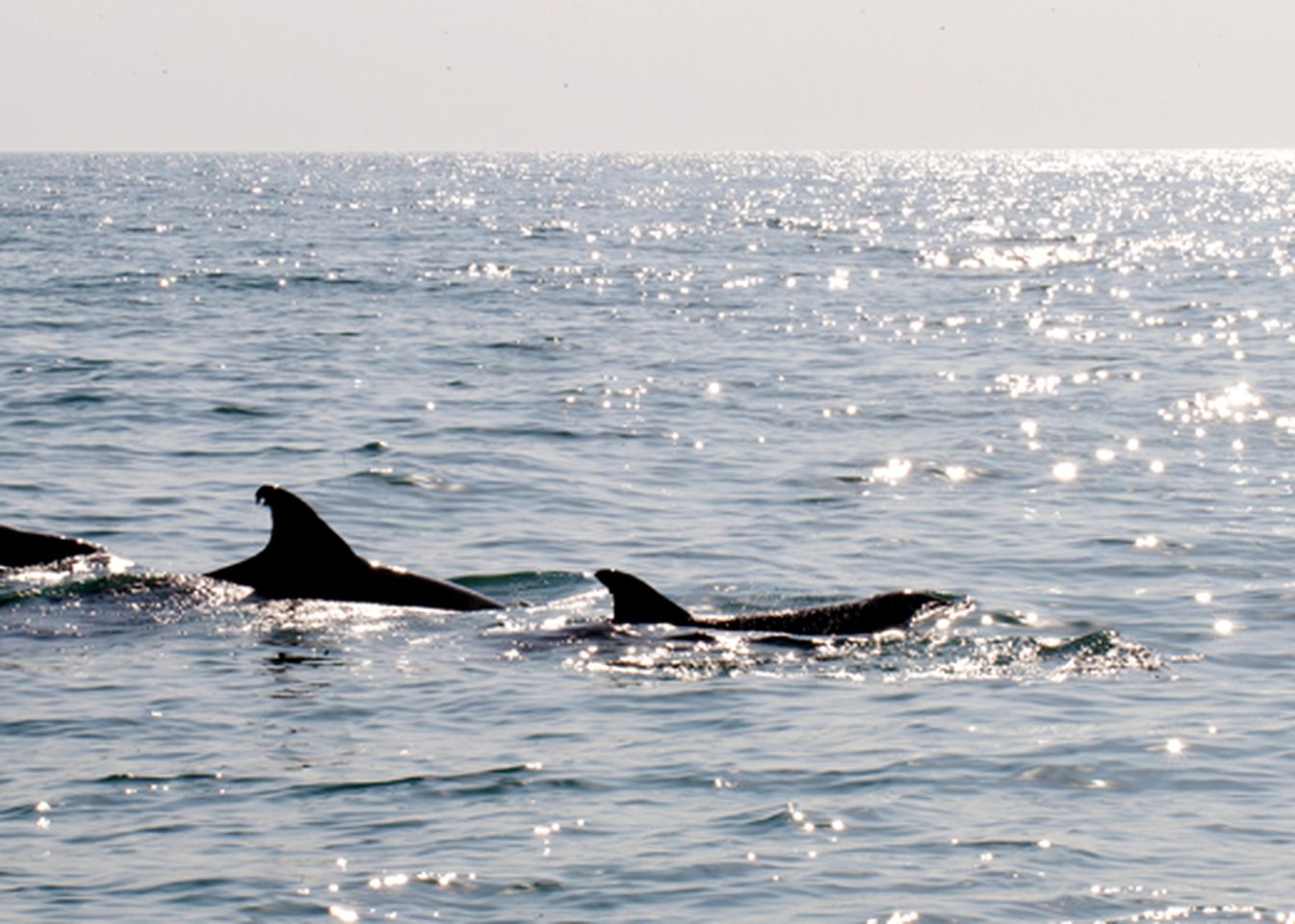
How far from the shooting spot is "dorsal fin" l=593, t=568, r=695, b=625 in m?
13.5

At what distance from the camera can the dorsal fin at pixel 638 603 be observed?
44.2 ft

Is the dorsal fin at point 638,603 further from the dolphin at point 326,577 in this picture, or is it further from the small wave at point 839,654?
the dolphin at point 326,577

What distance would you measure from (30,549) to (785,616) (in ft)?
17.7

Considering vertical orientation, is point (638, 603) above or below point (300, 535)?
below

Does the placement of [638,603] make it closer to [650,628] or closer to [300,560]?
[650,628]

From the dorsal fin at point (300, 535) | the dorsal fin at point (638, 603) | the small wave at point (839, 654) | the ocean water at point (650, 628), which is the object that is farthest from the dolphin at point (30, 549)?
the dorsal fin at point (638, 603)

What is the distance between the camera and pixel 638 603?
44.7 ft

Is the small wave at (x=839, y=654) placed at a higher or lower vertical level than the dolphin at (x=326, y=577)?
lower

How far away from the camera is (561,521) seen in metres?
19.0

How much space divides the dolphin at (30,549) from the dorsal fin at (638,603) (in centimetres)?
427

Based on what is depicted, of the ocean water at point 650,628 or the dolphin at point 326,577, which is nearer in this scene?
the ocean water at point 650,628

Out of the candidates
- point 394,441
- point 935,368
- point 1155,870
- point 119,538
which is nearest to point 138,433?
point 394,441

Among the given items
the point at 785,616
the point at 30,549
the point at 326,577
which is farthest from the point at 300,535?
the point at 785,616

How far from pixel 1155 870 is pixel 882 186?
142562 millimetres
